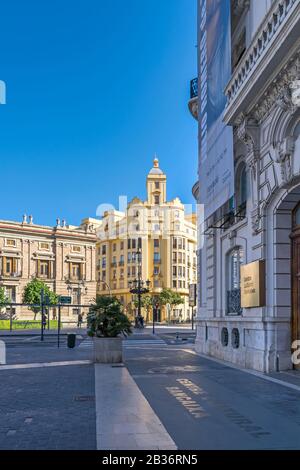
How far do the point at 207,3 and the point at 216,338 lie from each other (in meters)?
12.7

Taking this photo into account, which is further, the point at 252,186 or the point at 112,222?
the point at 112,222

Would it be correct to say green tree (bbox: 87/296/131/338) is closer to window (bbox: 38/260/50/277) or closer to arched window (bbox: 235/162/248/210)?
arched window (bbox: 235/162/248/210)

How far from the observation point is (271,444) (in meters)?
6.95

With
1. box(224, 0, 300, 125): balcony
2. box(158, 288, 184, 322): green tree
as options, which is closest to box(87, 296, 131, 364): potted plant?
box(224, 0, 300, 125): balcony

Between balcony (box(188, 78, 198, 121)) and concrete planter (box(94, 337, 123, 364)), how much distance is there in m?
13.8

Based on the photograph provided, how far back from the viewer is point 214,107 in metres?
20.1

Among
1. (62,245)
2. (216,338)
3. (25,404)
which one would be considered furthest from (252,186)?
(62,245)

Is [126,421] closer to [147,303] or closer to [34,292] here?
[34,292]

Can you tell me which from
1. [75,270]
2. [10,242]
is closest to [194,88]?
[10,242]

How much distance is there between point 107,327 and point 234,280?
4918mm

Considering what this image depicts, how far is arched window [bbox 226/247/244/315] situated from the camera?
60.6 ft

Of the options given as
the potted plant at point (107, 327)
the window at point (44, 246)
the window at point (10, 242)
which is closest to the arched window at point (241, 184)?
the potted plant at point (107, 327)
